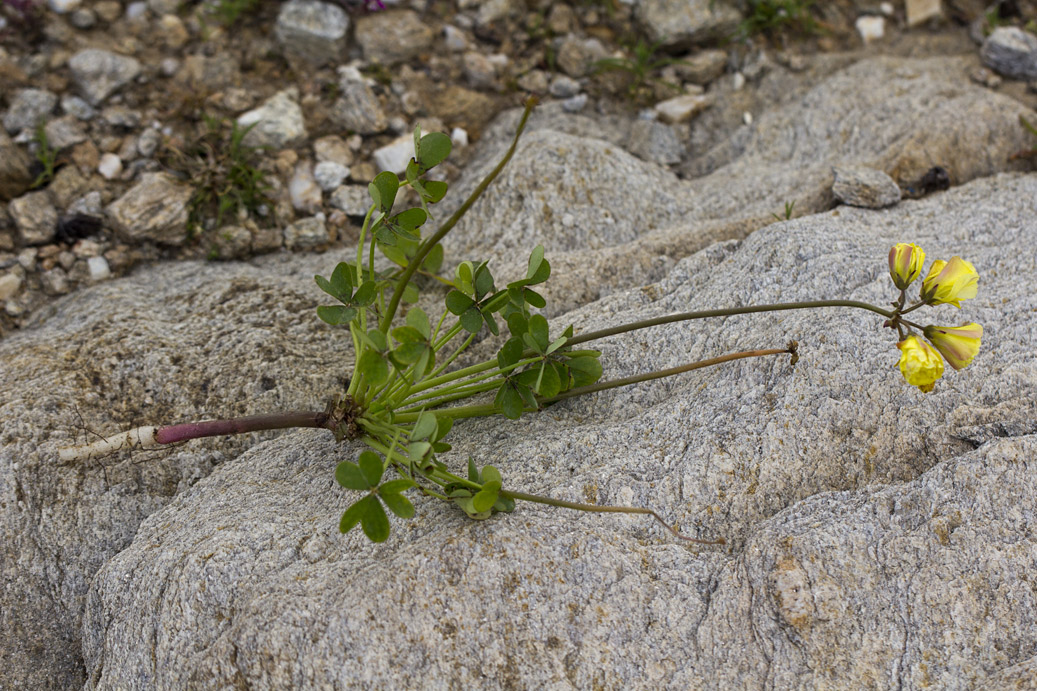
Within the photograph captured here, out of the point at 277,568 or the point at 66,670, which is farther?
the point at 66,670

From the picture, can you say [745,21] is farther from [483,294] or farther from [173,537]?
[173,537]

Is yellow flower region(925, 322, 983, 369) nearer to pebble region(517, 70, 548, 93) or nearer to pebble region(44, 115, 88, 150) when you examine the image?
pebble region(517, 70, 548, 93)

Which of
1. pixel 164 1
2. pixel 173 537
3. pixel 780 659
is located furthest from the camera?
pixel 164 1

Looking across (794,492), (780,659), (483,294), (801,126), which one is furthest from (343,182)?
(780,659)

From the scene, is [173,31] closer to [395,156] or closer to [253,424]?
[395,156]

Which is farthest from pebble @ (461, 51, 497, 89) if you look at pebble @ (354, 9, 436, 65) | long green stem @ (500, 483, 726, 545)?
long green stem @ (500, 483, 726, 545)
